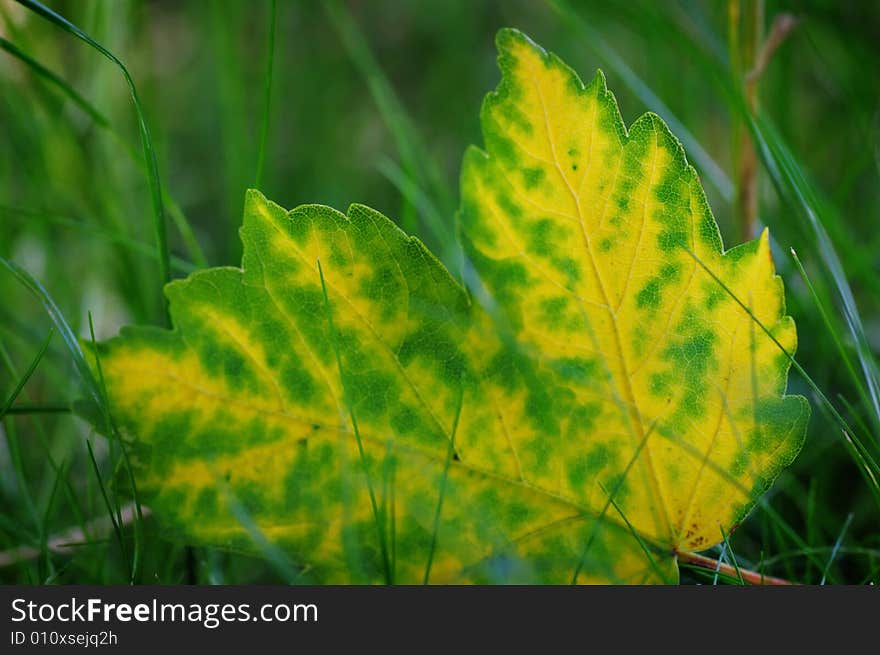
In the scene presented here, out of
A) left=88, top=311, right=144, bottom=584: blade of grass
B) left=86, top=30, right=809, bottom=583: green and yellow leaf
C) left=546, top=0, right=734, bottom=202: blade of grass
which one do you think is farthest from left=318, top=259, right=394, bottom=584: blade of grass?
left=546, top=0, right=734, bottom=202: blade of grass

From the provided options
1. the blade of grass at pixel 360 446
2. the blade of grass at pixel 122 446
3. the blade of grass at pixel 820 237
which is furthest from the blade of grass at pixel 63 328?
the blade of grass at pixel 820 237

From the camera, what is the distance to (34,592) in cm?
43

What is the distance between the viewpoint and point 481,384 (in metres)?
0.46

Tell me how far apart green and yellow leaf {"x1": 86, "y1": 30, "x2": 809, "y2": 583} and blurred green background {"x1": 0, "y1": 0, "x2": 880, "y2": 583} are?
0.06 m

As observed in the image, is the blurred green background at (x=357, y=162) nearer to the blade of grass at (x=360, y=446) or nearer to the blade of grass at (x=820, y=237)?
the blade of grass at (x=820, y=237)

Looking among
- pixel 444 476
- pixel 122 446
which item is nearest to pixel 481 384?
pixel 444 476

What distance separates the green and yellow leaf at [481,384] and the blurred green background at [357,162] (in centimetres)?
6

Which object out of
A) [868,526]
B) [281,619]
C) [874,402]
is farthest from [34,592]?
[868,526]

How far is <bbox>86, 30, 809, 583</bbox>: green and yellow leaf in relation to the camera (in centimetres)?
44

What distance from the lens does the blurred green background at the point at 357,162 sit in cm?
61

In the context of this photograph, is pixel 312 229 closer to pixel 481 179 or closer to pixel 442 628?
pixel 481 179

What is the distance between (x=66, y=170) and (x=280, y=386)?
764 millimetres

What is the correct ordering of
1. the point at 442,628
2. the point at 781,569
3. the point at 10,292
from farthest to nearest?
the point at 10,292
the point at 781,569
the point at 442,628

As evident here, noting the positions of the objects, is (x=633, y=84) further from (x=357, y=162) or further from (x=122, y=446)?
(x=357, y=162)
